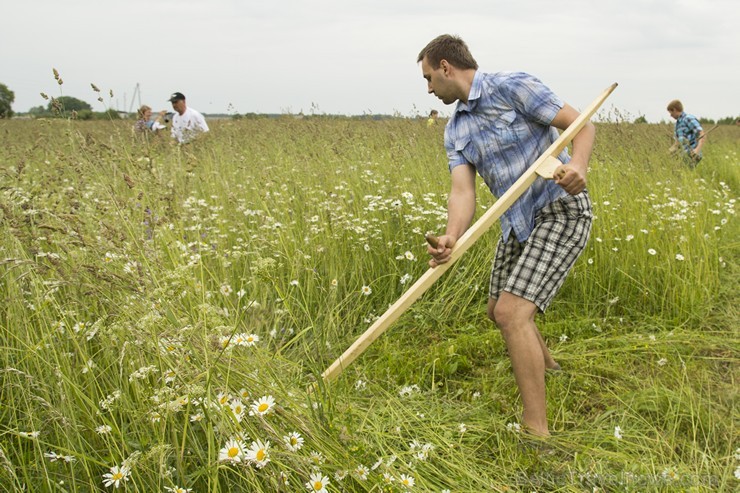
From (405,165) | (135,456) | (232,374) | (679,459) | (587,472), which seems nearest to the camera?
(135,456)

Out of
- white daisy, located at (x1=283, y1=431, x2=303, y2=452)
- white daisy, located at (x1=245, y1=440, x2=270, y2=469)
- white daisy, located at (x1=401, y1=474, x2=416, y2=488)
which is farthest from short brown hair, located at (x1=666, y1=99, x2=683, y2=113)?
white daisy, located at (x1=245, y1=440, x2=270, y2=469)

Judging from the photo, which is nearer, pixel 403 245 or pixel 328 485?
pixel 328 485

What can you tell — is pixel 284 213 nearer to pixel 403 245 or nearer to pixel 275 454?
pixel 403 245

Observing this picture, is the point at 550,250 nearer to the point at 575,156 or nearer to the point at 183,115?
the point at 575,156

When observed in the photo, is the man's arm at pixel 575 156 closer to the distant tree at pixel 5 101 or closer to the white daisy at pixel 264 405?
the white daisy at pixel 264 405

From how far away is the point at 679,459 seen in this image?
2.75 m

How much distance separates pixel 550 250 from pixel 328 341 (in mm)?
1487

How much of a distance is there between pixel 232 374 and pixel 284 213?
2567mm

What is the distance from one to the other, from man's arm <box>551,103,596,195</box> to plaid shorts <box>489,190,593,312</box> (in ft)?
0.71

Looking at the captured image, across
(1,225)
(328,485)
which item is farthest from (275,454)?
(1,225)

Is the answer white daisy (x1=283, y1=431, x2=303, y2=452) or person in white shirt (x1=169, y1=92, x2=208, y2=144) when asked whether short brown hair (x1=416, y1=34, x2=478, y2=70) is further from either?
person in white shirt (x1=169, y1=92, x2=208, y2=144)

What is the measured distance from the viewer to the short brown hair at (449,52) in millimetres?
3035

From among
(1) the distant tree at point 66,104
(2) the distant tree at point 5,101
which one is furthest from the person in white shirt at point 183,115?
(1) the distant tree at point 66,104

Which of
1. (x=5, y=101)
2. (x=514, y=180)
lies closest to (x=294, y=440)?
(x=514, y=180)
